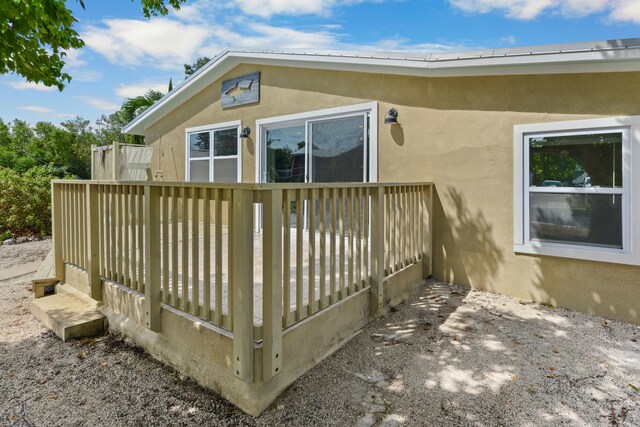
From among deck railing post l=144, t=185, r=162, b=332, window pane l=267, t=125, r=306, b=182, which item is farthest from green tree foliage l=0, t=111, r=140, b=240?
deck railing post l=144, t=185, r=162, b=332

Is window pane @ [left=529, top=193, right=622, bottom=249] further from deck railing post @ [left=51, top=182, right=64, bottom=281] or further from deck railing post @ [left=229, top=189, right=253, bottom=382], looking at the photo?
deck railing post @ [left=51, top=182, right=64, bottom=281]

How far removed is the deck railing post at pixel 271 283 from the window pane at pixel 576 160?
344 centimetres

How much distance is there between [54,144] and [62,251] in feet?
68.7

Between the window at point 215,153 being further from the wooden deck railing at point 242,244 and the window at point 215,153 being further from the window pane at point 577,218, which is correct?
the window pane at point 577,218

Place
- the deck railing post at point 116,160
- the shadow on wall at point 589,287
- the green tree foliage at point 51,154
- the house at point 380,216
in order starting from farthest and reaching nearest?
1. the green tree foliage at point 51,154
2. the deck railing post at point 116,160
3. the shadow on wall at point 589,287
4. the house at point 380,216

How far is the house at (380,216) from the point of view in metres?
2.39

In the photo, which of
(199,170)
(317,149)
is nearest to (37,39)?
(199,170)

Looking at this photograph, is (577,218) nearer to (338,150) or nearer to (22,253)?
(338,150)

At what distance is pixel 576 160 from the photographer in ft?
12.7

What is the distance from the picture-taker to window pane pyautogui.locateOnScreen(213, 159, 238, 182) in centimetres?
741

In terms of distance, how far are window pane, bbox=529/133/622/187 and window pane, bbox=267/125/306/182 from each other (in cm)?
359

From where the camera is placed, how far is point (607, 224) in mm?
3746

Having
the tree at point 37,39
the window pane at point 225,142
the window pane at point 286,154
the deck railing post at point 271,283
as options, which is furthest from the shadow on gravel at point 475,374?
the window pane at point 225,142

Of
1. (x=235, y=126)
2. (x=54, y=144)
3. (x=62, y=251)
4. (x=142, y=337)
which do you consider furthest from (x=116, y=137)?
(x=142, y=337)
